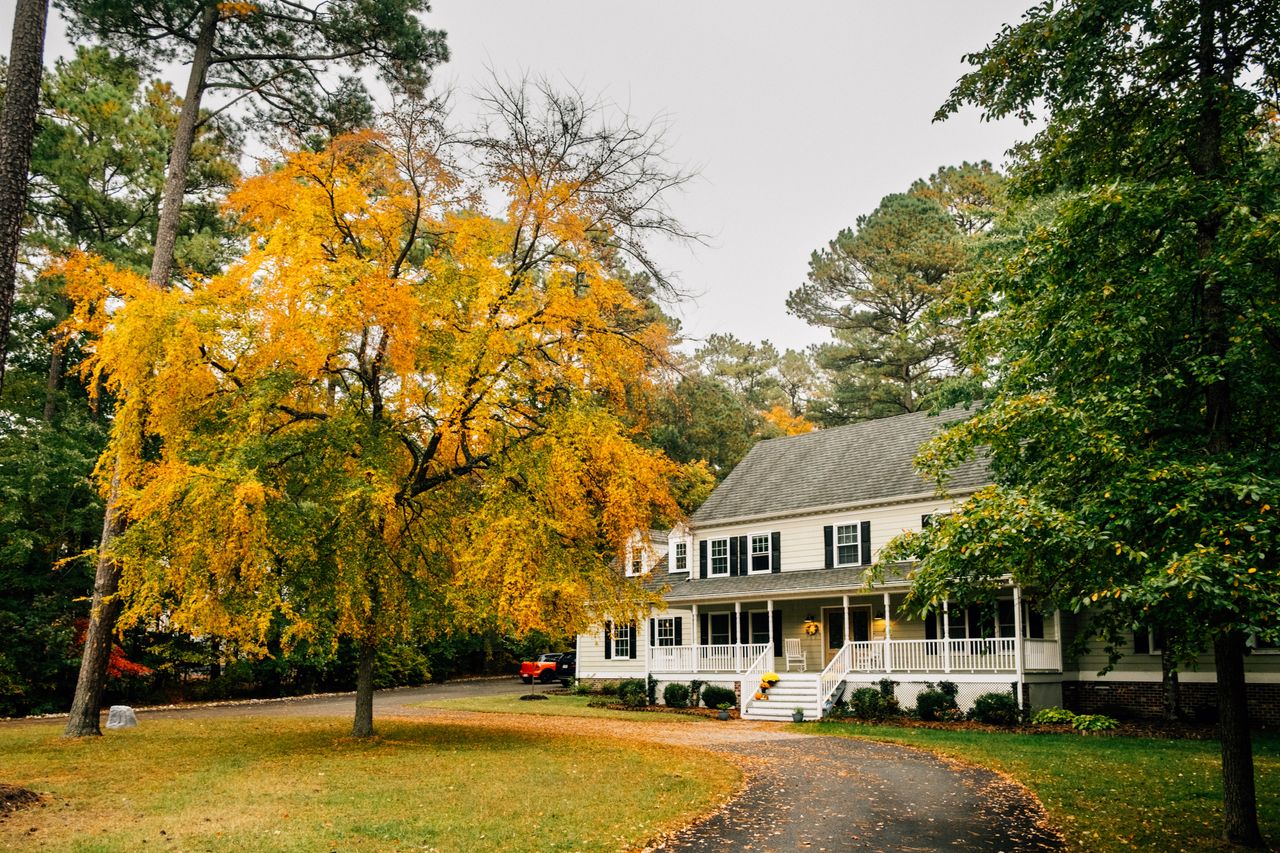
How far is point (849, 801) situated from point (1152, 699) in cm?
1342

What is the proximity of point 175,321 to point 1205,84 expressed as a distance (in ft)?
45.4

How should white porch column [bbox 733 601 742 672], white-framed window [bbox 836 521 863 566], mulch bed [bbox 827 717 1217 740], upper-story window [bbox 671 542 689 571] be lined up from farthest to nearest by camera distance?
upper-story window [bbox 671 542 689 571] < white porch column [bbox 733 601 742 672] < white-framed window [bbox 836 521 863 566] < mulch bed [bbox 827 717 1217 740]

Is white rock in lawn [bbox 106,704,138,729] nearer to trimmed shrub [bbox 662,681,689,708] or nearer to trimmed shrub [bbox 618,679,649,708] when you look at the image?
trimmed shrub [bbox 618,679,649,708]

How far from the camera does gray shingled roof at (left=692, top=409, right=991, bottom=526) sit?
25.6 meters

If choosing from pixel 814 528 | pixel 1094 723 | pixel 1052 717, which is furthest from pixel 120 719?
pixel 1094 723

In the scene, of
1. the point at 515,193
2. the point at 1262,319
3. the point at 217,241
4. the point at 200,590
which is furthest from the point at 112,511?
the point at 1262,319

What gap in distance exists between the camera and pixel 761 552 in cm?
2830

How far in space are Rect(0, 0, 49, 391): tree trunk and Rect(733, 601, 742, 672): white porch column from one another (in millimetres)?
20780

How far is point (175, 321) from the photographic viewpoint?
45.2 feet

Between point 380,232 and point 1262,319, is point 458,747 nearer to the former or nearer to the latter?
point 380,232

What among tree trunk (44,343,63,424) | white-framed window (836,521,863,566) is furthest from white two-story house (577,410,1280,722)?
tree trunk (44,343,63,424)

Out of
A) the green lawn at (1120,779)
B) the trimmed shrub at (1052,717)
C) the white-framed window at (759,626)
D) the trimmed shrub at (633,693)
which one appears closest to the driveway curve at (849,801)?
the green lawn at (1120,779)

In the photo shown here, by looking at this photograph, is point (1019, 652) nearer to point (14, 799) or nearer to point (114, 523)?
point (14, 799)

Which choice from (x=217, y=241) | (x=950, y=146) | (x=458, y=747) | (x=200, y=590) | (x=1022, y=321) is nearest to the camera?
(x=1022, y=321)
